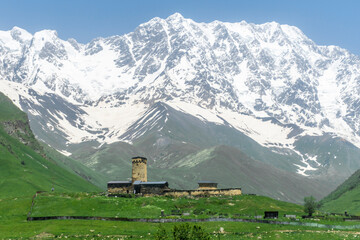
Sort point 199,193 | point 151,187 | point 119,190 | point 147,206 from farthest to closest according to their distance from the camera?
point 119,190 < point 151,187 < point 199,193 < point 147,206

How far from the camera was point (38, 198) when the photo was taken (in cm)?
12631

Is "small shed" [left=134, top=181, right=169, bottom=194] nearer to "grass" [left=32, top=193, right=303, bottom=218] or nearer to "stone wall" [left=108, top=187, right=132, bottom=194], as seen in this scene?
"stone wall" [left=108, top=187, right=132, bottom=194]

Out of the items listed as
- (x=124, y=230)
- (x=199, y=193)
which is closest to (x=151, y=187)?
(x=199, y=193)

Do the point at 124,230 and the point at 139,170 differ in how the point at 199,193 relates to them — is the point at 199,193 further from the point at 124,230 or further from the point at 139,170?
the point at 124,230

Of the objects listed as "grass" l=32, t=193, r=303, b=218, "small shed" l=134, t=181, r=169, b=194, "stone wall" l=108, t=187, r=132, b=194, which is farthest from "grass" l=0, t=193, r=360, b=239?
"stone wall" l=108, t=187, r=132, b=194

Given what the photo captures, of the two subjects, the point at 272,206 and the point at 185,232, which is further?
the point at 272,206

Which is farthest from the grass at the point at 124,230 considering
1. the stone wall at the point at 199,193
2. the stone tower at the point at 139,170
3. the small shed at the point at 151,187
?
the stone tower at the point at 139,170

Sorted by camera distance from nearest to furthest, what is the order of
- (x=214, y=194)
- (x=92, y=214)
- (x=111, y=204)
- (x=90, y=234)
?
(x=90, y=234) < (x=92, y=214) < (x=111, y=204) < (x=214, y=194)

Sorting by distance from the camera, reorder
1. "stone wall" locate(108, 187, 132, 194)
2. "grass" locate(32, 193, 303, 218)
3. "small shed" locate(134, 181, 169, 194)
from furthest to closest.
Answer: "stone wall" locate(108, 187, 132, 194), "small shed" locate(134, 181, 169, 194), "grass" locate(32, 193, 303, 218)

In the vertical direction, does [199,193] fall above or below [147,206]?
above

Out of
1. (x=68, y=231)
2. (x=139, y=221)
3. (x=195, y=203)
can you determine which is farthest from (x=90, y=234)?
(x=195, y=203)

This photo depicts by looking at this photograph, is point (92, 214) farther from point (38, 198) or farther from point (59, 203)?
point (38, 198)

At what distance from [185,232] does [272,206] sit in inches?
2671

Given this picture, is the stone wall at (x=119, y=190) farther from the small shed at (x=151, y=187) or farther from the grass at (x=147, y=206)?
the grass at (x=147, y=206)
